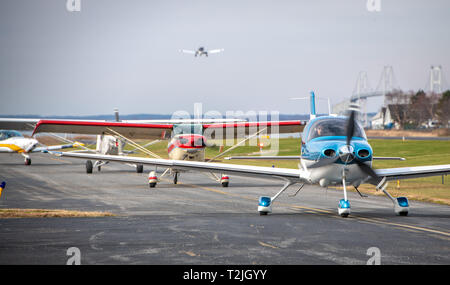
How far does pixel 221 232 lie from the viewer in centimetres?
1155

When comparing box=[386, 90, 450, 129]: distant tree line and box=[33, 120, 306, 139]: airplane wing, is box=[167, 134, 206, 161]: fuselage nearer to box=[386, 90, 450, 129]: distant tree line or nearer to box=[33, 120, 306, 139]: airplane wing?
box=[33, 120, 306, 139]: airplane wing

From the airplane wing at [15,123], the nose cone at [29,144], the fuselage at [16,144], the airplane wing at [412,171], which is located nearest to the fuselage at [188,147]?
the airplane wing at [412,171]

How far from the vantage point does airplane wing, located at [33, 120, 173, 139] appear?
25.8 meters

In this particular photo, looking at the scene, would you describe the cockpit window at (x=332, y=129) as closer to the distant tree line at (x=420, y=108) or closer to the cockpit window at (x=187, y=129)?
the cockpit window at (x=187, y=129)

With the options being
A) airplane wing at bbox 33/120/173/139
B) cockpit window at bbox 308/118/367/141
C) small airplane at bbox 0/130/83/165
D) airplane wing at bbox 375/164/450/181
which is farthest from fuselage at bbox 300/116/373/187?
small airplane at bbox 0/130/83/165

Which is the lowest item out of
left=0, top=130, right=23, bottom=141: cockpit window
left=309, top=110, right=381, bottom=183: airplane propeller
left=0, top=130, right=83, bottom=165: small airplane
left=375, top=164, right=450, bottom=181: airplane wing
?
left=0, top=130, right=83, bottom=165: small airplane

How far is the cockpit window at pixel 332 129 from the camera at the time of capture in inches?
548

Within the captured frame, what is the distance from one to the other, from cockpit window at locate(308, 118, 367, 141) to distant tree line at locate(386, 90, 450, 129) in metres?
99.1

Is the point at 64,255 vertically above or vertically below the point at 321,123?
below

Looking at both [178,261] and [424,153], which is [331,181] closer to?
[178,261]

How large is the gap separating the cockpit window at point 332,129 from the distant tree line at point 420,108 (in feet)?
325

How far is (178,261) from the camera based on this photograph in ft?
27.7
